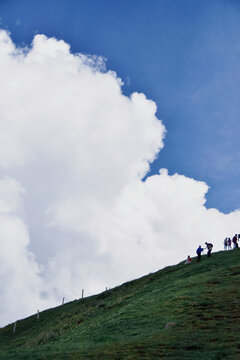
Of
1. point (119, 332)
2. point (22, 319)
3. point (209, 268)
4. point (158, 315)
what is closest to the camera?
point (119, 332)

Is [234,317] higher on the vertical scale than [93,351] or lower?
higher

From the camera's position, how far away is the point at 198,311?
2261 cm

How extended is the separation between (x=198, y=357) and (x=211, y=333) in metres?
3.20

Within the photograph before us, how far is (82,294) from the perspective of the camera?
75688 mm

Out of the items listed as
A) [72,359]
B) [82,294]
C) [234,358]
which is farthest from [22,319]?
[234,358]

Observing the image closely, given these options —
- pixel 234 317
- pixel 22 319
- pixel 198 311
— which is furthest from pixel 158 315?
pixel 22 319

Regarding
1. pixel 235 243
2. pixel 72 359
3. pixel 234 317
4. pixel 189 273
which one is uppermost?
pixel 235 243

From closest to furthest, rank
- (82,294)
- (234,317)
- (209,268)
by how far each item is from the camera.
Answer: (234,317) < (209,268) < (82,294)

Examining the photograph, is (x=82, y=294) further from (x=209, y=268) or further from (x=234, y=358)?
(x=234, y=358)

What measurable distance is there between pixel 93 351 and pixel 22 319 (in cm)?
5828

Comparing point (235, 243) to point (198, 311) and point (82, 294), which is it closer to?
point (198, 311)

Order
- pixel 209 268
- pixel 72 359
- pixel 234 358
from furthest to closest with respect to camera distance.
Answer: pixel 209 268 < pixel 72 359 < pixel 234 358

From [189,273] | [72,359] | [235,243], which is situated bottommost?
[72,359]

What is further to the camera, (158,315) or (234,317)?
(158,315)
